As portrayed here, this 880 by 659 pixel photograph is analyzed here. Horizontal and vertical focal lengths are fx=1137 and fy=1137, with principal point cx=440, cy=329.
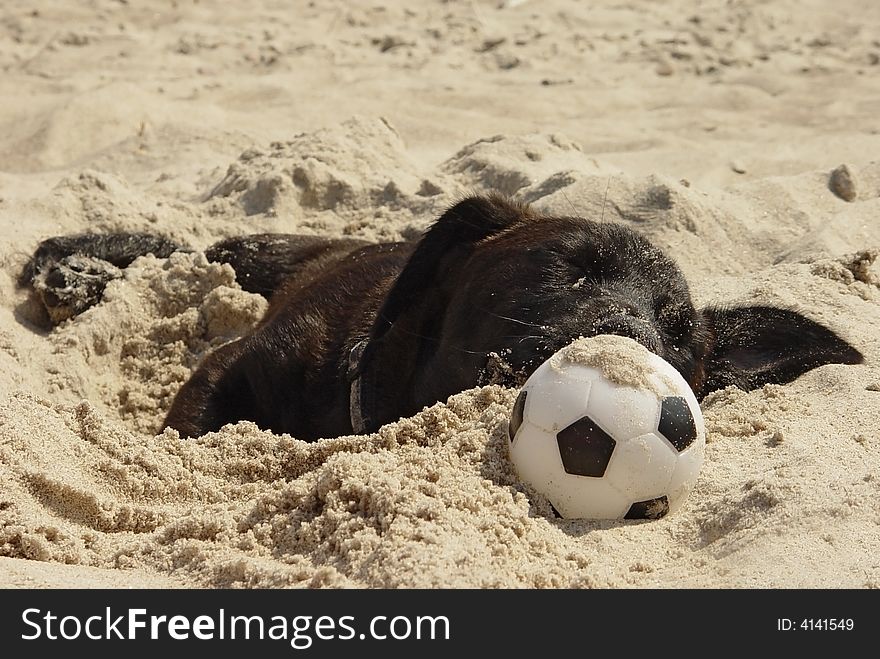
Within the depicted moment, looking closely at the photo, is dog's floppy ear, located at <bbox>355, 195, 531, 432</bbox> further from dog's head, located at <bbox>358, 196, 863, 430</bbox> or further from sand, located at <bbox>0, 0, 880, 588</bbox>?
sand, located at <bbox>0, 0, 880, 588</bbox>

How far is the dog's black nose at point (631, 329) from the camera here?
354cm

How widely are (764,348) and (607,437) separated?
1681mm

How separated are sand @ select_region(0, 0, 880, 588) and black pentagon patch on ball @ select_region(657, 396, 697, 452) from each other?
219 mm

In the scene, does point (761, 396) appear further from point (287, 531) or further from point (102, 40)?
point (102, 40)

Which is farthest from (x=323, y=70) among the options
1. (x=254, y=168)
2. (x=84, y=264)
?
(x=84, y=264)

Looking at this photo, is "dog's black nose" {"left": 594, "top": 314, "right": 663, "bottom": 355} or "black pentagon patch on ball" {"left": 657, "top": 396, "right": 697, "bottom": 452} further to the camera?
"dog's black nose" {"left": 594, "top": 314, "right": 663, "bottom": 355}

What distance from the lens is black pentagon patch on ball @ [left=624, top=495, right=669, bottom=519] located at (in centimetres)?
304

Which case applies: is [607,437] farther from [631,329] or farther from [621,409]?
[631,329]

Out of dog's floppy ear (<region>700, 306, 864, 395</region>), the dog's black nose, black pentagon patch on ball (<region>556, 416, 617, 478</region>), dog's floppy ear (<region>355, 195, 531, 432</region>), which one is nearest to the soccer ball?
→ black pentagon patch on ball (<region>556, 416, 617, 478</region>)

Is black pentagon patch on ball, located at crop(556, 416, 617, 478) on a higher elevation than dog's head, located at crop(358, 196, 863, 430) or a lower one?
higher

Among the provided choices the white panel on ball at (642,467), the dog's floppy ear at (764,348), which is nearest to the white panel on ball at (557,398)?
the white panel on ball at (642,467)

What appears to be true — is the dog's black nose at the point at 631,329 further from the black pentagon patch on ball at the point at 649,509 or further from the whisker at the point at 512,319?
the black pentagon patch on ball at the point at 649,509

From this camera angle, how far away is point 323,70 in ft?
32.1
